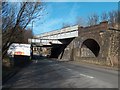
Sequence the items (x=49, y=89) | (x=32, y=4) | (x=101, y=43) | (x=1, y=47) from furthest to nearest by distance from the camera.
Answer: (x=101, y=43) → (x=32, y=4) → (x=1, y=47) → (x=49, y=89)

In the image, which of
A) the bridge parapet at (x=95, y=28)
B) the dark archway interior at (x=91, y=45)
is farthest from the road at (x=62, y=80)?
the dark archway interior at (x=91, y=45)

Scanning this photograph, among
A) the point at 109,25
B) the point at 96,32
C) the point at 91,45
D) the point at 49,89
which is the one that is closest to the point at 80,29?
the point at 91,45

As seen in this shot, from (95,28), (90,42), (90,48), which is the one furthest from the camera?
(90,42)

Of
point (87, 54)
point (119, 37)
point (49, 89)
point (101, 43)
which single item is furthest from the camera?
point (87, 54)

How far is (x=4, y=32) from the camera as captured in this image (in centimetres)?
2195

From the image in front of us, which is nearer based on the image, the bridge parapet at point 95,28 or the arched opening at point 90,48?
the bridge parapet at point 95,28

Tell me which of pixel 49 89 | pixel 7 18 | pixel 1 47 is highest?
pixel 7 18

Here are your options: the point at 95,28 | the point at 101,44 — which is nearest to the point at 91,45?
the point at 95,28

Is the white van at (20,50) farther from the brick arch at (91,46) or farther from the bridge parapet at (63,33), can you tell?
the bridge parapet at (63,33)

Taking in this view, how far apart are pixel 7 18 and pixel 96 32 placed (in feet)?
110

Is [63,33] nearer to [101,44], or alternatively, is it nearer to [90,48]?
[90,48]

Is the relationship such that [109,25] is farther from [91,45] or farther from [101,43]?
[91,45]

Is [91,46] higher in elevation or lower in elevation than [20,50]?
higher

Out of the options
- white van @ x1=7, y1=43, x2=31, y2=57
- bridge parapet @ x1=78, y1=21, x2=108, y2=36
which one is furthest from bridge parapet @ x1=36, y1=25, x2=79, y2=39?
white van @ x1=7, y1=43, x2=31, y2=57
